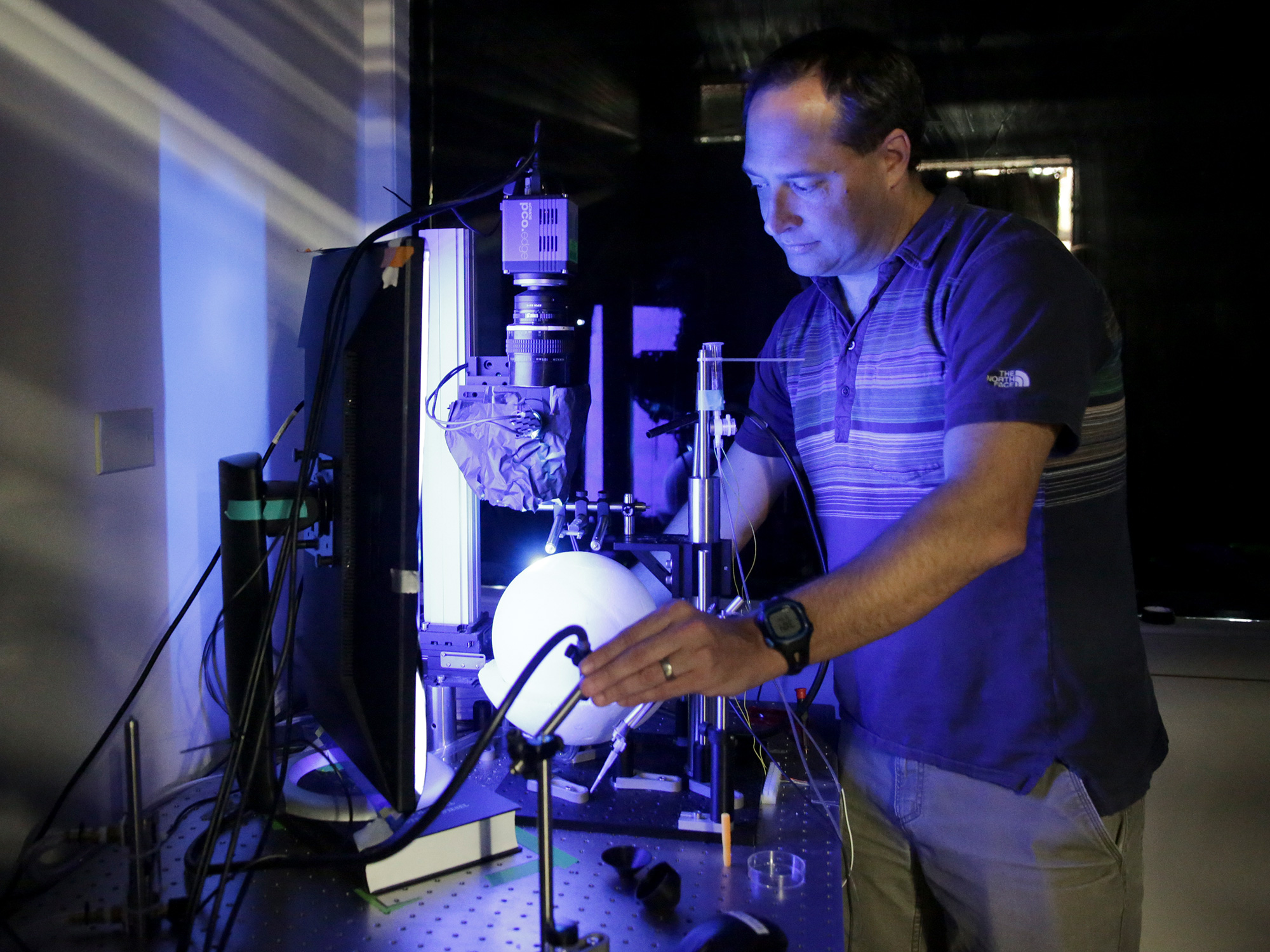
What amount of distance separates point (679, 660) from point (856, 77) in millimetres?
838

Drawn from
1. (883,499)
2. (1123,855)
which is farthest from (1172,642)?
(883,499)

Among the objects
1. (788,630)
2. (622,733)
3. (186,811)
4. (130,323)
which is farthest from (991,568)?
(130,323)

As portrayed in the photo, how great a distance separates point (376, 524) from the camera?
1008mm

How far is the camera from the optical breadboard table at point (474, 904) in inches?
38.3

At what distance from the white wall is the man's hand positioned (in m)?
0.76

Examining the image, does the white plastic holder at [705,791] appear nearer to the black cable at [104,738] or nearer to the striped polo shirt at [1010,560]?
the striped polo shirt at [1010,560]

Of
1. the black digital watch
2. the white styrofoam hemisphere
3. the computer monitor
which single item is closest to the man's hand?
the black digital watch

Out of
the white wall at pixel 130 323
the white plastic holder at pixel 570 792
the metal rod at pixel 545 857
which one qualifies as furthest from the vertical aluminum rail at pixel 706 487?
the white wall at pixel 130 323

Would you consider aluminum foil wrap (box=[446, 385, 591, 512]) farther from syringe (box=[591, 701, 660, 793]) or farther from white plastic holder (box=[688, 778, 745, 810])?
white plastic holder (box=[688, 778, 745, 810])

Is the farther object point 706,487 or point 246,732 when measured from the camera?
point 706,487

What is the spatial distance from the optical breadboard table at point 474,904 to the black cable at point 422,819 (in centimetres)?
2

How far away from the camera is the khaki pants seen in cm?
121

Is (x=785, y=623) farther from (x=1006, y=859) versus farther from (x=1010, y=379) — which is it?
(x=1006, y=859)

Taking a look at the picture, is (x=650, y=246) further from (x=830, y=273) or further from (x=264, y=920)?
(x=264, y=920)
